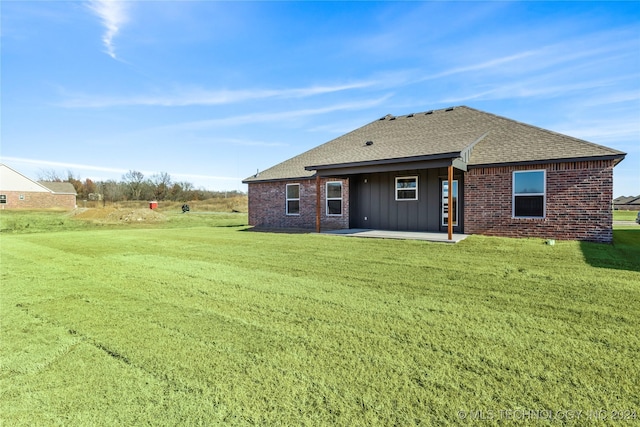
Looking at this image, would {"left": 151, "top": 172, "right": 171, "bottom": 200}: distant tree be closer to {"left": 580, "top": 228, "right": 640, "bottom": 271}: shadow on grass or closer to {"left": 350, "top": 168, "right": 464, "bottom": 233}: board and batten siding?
{"left": 350, "top": 168, "right": 464, "bottom": 233}: board and batten siding

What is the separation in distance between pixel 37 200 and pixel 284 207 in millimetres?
47019

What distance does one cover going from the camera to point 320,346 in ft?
9.25

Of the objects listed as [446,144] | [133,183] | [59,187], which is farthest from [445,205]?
[59,187]

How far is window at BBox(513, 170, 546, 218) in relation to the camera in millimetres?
10055

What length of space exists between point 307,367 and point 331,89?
1574 centimetres

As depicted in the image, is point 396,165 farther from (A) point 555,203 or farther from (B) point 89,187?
(B) point 89,187

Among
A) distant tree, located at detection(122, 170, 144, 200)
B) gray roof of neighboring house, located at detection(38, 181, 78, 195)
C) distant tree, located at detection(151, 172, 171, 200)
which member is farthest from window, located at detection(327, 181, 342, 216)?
gray roof of neighboring house, located at detection(38, 181, 78, 195)

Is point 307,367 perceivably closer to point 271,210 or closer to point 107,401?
point 107,401

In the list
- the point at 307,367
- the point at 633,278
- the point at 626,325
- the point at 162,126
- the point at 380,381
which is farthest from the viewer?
the point at 162,126

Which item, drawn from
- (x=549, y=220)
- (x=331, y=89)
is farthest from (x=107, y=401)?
(x=331, y=89)

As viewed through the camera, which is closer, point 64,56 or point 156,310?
point 156,310

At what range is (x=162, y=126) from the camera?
942 inches

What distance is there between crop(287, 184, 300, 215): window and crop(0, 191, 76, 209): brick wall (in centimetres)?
4637

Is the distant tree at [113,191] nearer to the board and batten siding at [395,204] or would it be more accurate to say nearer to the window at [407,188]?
the board and batten siding at [395,204]
